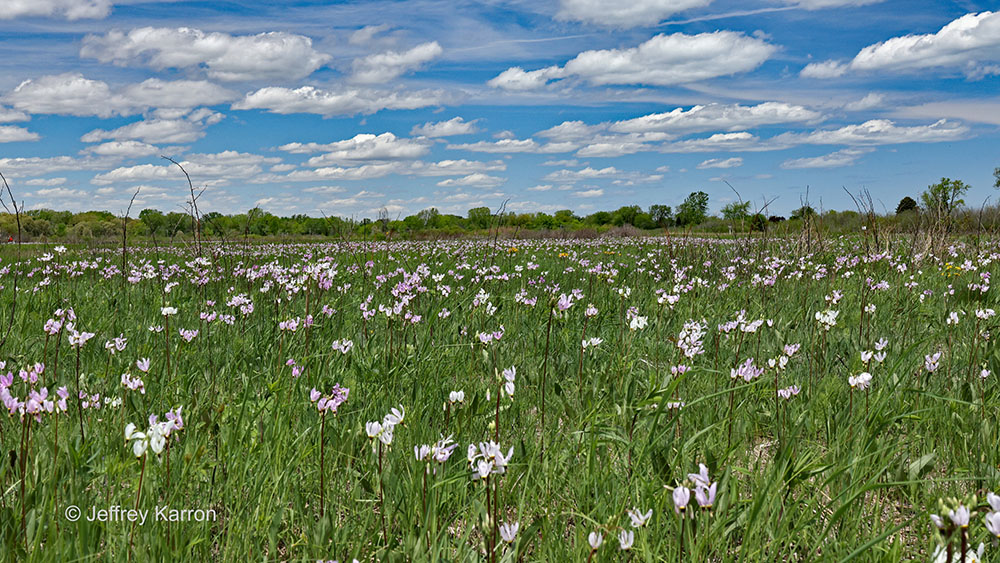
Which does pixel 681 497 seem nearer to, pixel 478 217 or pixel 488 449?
pixel 488 449

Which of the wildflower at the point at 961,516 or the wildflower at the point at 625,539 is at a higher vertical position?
the wildflower at the point at 961,516

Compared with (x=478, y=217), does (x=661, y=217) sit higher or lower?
lower

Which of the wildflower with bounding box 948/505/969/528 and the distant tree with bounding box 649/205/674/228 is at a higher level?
the distant tree with bounding box 649/205/674/228

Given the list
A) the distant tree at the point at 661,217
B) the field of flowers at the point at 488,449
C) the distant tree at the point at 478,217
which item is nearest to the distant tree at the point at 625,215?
the distant tree at the point at 661,217

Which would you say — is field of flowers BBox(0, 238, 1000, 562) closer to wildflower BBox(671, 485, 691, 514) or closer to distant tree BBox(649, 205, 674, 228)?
wildflower BBox(671, 485, 691, 514)

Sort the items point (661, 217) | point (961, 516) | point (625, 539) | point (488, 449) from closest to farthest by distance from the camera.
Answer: point (961, 516) → point (625, 539) → point (488, 449) → point (661, 217)

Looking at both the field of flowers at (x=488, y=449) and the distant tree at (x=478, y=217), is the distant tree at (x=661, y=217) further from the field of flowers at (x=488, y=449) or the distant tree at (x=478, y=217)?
the distant tree at (x=478, y=217)

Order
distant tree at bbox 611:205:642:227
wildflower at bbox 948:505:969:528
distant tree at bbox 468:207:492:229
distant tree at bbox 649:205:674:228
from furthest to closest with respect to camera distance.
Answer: distant tree at bbox 611:205:642:227 < distant tree at bbox 468:207:492:229 < distant tree at bbox 649:205:674:228 < wildflower at bbox 948:505:969:528

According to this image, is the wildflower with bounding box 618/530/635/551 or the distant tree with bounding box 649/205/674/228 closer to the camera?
the wildflower with bounding box 618/530/635/551

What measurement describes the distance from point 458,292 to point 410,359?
3341 millimetres

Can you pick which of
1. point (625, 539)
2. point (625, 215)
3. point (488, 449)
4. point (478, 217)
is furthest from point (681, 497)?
point (625, 215)

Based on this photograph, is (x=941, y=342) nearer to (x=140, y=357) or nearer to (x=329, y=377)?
(x=329, y=377)

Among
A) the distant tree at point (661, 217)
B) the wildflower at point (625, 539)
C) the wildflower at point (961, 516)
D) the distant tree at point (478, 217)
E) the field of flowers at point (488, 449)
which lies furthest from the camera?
the distant tree at point (478, 217)

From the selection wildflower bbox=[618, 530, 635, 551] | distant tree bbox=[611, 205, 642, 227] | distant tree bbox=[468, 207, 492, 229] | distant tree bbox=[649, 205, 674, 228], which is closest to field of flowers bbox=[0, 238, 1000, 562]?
wildflower bbox=[618, 530, 635, 551]
